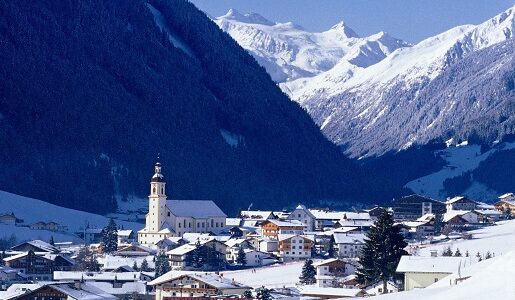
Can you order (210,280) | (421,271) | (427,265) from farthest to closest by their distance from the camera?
(210,280) → (427,265) → (421,271)

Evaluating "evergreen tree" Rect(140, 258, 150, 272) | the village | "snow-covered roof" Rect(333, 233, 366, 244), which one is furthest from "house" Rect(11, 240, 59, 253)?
"snow-covered roof" Rect(333, 233, 366, 244)

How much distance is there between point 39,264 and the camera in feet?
400

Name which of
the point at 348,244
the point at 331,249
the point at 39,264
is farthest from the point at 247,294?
the point at 348,244

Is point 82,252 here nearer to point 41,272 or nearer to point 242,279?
point 41,272

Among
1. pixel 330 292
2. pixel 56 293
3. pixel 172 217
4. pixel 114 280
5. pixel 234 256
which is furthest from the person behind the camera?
pixel 172 217

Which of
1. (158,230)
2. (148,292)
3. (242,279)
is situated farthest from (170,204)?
(148,292)

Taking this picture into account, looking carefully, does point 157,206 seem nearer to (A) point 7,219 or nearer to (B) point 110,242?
(A) point 7,219

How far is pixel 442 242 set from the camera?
137750mm

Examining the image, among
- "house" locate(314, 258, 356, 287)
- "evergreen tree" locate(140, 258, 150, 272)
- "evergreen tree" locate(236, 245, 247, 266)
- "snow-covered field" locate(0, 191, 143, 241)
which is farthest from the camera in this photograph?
"snow-covered field" locate(0, 191, 143, 241)

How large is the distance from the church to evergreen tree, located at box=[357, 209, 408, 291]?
9107 centimetres

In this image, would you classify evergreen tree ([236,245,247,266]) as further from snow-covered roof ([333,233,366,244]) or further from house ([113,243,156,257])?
snow-covered roof ([333,233,366,244])

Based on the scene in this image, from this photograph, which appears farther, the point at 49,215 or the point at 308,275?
the point at 49,215

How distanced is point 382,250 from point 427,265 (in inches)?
245

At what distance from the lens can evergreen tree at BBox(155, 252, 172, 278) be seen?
4563 inches
